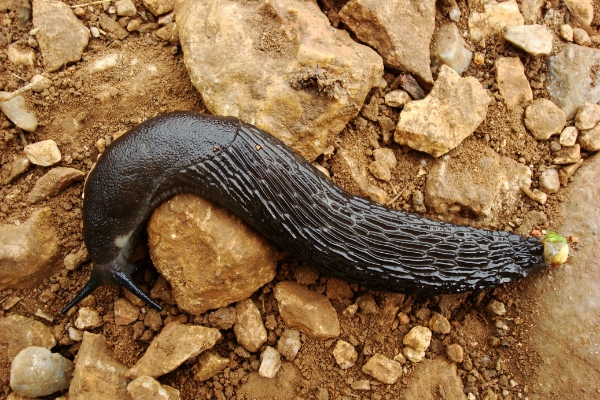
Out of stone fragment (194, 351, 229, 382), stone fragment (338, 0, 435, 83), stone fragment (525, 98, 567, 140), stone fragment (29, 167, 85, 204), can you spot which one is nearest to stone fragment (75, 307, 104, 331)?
stone fragment (194, 351, 229, 382)

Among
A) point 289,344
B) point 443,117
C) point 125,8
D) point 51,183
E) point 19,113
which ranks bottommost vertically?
point 289,344

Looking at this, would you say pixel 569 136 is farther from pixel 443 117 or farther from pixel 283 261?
pixel 283 261

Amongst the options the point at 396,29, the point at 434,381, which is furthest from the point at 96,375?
the point at 396,29

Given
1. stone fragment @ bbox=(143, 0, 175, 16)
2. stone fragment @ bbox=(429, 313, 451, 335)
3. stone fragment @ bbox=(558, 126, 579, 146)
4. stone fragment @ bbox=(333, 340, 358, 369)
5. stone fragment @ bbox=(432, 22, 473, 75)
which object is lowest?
stone fragment @ bbox=(333, 340, 358, 369)

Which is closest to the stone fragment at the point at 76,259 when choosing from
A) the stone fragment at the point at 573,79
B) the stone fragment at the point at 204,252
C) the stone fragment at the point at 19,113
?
the stone fragment at the point at 204,252

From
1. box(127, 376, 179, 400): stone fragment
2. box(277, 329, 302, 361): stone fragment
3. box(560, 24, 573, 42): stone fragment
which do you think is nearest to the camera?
box(127, 376, 179, 400): stone fragment

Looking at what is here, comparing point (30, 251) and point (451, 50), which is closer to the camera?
point (30, 251)

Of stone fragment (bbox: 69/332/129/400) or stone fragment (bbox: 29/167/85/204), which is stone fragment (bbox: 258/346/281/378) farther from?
stone fragment (bbox: 29/167/85/204)
